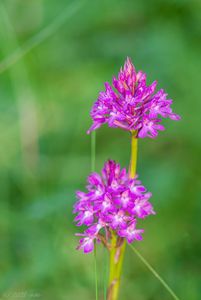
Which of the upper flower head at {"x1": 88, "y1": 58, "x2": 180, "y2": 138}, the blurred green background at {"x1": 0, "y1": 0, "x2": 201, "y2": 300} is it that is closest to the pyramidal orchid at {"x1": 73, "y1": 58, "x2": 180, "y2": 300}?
the upper flower head at {"x1": 88, "y1": 58, "x2": 180, "y2": 138}

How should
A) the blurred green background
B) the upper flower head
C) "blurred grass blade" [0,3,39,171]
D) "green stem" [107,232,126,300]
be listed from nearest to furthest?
1. the upper flower head
2. "green stem" [107,232,126,300]
3. the blurred green background
4. "blurred grass blade" [0,3,39,171]

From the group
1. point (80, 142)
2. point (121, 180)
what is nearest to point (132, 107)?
point (121, 180)

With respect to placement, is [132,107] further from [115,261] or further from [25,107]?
[25,107]

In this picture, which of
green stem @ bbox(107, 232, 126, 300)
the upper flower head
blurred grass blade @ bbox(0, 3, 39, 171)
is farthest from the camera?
blurred grass blade @ bbox(0, 3, 39, 171)

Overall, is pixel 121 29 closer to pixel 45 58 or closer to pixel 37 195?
pixel 45 58

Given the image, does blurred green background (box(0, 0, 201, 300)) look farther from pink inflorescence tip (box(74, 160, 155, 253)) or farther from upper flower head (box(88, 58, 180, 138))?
upper flower head (box(88, 58, 180, 138))

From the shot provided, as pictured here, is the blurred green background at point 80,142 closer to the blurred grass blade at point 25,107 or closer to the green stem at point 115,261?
the blurred grass blade at point 25,107
